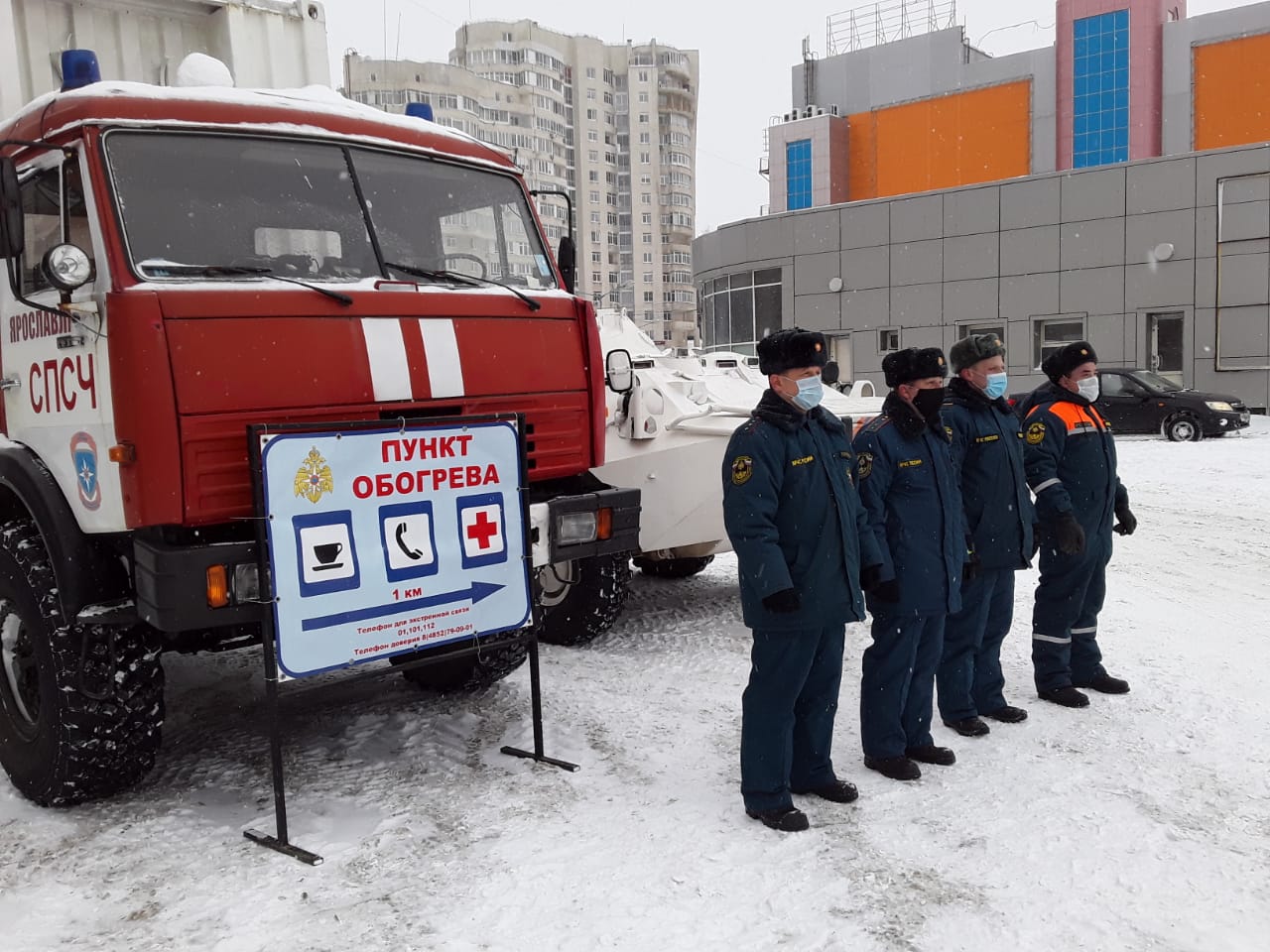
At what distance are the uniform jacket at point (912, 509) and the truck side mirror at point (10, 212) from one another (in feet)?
10.8

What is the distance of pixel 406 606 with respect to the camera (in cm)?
411

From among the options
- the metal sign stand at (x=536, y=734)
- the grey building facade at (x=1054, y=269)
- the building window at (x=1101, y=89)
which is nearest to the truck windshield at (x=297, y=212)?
the metal sign stand at (x=536, y=734)

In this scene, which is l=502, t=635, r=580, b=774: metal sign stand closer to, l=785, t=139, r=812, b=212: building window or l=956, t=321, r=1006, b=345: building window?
l=956, t=321, r=1006, b=345: building window

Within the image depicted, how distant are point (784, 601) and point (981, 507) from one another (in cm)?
163

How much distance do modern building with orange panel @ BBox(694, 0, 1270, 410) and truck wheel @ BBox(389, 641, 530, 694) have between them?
2381cm

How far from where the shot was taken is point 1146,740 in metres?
4.85

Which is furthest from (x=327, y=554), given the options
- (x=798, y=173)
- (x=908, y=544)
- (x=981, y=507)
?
(x=798, y=173)

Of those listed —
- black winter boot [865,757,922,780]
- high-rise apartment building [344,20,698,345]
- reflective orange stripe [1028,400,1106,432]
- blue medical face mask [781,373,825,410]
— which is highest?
high-rise apartment building [344,20,698,345]

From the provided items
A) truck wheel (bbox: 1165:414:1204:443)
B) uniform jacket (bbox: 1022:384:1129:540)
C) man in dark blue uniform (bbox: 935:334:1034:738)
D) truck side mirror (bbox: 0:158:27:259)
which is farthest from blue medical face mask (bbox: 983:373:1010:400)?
truck wheel (bbox: 1165:414:1204:443)

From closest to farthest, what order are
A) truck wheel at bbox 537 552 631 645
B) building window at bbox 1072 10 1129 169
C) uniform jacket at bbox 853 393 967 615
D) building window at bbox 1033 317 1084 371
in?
uniform jacket at bbox 853 393 967 615, truck wheel at bbox 537 552 631 645, building window at bbox 1033 317 1084 371, building window at bbox 1072 10 1129 169

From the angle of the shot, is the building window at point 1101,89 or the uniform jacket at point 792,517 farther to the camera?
the building window at point 1101,89

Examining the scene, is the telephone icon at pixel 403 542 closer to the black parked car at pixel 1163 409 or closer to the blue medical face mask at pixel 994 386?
the blue medical face mask at pixel 994 386

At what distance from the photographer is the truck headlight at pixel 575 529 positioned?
4741 millimetres

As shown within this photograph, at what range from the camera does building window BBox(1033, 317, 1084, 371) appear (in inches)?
1051
